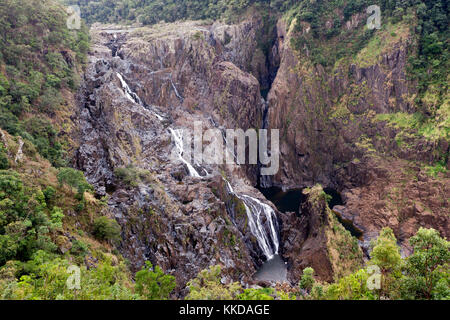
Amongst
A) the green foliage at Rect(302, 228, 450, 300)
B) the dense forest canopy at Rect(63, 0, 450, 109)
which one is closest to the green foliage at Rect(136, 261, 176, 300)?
the green foliage at Rect(302, 228, 450, 300)

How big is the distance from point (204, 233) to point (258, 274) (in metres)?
8.24

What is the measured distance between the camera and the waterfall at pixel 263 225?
134 feet

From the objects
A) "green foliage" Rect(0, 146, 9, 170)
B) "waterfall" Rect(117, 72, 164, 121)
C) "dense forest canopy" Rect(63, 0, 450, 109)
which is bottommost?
"green foliage" Rect(0, 146, 9, 170)

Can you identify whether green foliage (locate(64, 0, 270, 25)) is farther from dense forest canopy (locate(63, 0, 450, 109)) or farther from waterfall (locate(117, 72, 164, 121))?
waterfall (locate(117, 72, 164, 121))

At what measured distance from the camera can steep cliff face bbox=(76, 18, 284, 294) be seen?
32.9 m

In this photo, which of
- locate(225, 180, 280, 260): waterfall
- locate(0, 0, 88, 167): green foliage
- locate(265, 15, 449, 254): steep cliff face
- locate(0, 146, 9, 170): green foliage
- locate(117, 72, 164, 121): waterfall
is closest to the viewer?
locate(0, 146, 9, 170): green foliage

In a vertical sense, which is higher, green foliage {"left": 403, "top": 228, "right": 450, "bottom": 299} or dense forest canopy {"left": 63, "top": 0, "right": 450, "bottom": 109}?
dense forest canopy {"left": 63, "top": 0, "right": 450, "bottom": 109}

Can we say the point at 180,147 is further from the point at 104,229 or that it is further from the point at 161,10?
the point at 161,10

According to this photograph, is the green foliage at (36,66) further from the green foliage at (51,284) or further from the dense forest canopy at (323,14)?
the dense forest canopy at (323,14)

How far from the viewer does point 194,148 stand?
4803cm

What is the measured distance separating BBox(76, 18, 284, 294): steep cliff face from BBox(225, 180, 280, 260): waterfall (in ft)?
3.66

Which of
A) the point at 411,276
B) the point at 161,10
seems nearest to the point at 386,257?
the point at 411,276
